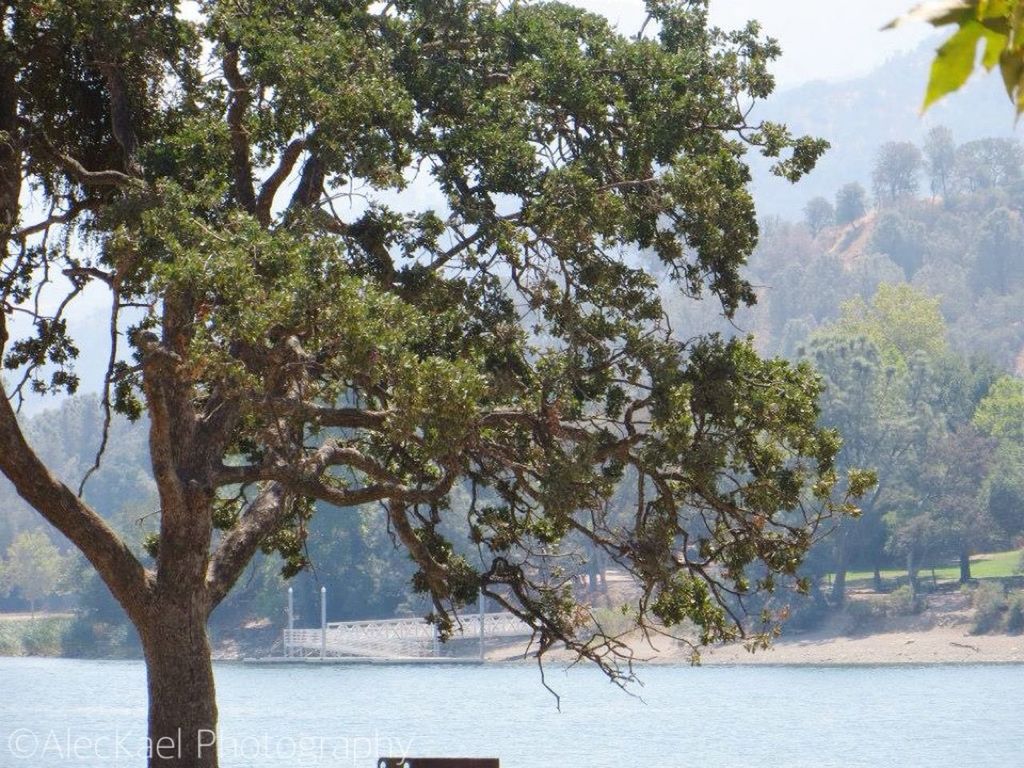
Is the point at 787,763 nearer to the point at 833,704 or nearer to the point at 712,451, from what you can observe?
the point at 833,704

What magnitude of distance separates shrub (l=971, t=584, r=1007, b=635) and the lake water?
2014 millimetres

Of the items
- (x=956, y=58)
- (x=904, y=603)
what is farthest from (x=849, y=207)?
(x=956, y=58)

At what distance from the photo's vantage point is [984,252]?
130 meters

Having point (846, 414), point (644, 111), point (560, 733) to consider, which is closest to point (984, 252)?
point (846, 414)

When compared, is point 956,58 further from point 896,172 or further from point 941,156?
point 896,172

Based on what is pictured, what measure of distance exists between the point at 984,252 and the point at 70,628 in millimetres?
88265

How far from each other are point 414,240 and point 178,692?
3373 mm

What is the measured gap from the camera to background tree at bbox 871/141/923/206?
16050 centimetres

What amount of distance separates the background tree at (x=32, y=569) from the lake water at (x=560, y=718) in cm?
2874

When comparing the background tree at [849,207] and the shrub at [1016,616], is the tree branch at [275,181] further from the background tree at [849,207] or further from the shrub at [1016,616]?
the background tree at [849,207]

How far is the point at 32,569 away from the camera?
8694cm

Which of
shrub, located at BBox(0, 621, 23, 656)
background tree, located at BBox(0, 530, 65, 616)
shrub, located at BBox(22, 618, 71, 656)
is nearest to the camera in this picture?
shrub, located at BBox(22, 618, 71, 656)

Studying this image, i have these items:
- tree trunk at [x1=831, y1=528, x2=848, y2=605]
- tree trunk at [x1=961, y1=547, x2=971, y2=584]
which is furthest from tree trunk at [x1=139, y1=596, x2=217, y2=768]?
tree trunk at [x1=961, y1=547, x2=971, y2=584]

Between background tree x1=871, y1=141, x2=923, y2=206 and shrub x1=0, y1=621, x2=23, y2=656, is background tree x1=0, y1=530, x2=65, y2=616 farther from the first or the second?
background tree x1=871, y1=141, x2=923, y2=206
